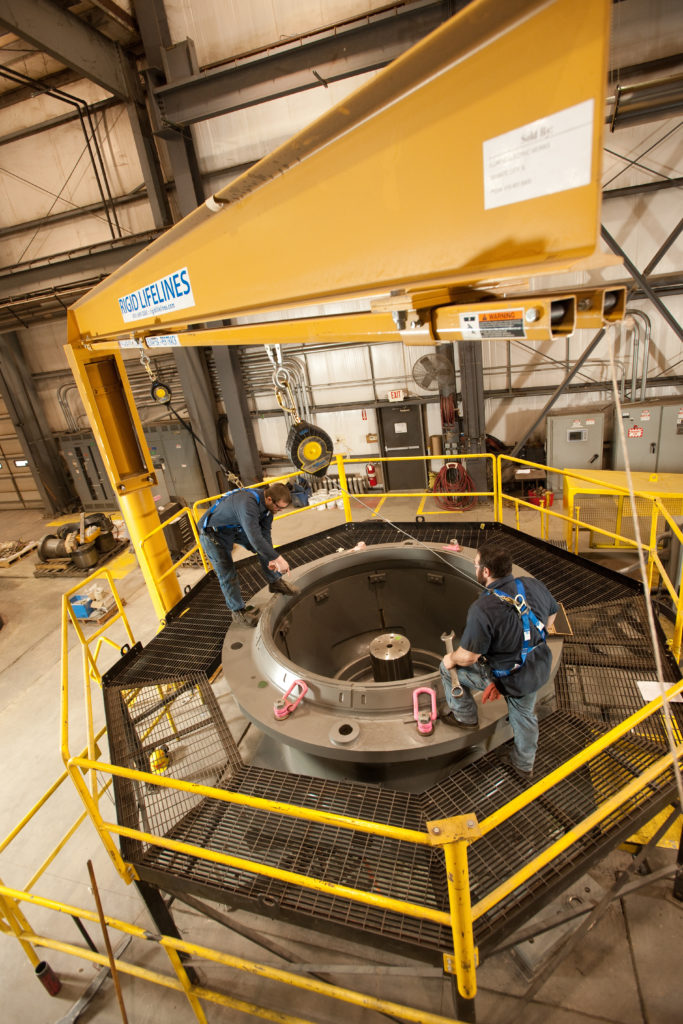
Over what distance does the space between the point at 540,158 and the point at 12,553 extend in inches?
547

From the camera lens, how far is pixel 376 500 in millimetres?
12000

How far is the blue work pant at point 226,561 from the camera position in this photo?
16.0 feet

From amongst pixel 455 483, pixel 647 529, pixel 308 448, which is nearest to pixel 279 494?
pixel 308 448

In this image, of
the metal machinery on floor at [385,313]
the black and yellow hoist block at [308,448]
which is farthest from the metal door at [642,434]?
the black and yellow hoist block at [308,448]

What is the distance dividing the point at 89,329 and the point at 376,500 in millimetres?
8435

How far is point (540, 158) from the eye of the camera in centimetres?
137

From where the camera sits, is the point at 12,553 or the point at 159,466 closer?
the point at 12,553

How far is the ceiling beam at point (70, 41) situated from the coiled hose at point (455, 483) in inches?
378

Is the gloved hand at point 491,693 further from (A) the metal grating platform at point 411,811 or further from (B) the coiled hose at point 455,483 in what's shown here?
(B) the coiled hose at point 455,483

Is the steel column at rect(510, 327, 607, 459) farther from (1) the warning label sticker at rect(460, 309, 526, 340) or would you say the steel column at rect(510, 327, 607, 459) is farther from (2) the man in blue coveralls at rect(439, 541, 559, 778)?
(1) the warning label sticker at rect(460, 309, 526, 340)

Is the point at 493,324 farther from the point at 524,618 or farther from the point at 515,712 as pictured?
the point at 515,712

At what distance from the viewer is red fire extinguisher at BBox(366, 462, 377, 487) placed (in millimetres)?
12172

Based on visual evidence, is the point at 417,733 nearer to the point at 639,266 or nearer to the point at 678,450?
the point at 678,450

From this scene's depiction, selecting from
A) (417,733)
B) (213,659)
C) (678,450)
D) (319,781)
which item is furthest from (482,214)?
(678,450)
